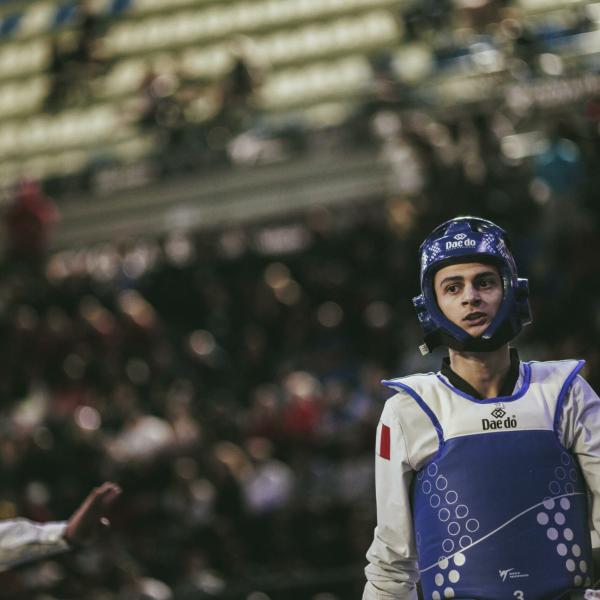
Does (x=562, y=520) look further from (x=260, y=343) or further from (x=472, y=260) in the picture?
(x=260, y=343)

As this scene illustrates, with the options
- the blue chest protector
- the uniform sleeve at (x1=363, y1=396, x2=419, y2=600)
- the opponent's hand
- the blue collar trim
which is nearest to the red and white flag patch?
the uniform sleeve at (x1=363, y1=396, x2=419, y2=600)

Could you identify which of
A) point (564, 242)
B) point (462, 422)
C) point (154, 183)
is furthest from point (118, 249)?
point (462, 422)

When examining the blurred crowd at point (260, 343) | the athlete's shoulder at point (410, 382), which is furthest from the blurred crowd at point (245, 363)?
the athlete's shoulder at point (410, 382)

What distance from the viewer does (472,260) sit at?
150 inches

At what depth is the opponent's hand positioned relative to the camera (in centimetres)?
453

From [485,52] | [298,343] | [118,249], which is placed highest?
[485,52]

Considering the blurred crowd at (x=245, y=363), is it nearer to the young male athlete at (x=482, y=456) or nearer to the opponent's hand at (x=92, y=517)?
the opponent's hand at (x=92, y=517)

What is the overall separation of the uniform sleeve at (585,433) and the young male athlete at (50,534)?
5.94ft

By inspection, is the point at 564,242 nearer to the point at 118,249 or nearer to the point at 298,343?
the point at 298,343

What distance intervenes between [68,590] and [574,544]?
6.50 meters

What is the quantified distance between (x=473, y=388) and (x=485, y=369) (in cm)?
7

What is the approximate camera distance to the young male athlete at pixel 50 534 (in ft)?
15.2

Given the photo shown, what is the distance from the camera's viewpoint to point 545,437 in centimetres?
366

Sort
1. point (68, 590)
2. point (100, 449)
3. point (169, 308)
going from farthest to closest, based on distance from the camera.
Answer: point (169, 308) < point (100, 449) < point (68, 590)
